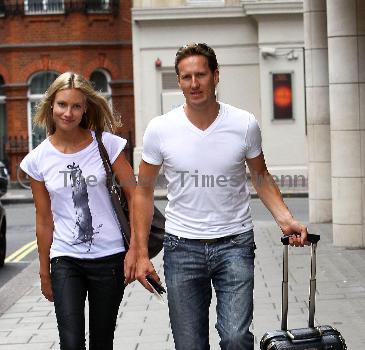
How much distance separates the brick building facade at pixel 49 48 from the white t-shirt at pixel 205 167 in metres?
27.7

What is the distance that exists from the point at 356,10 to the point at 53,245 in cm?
886

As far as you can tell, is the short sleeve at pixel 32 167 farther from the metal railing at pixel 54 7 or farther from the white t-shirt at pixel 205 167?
the metal railing at pixel 54 7

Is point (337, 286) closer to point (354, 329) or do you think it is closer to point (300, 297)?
point (300, 297)

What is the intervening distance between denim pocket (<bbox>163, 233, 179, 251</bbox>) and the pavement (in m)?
2.51

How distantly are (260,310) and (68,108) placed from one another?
4266mm

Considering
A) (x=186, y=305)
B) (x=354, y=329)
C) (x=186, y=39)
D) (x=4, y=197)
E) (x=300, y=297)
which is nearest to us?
(x=186, y=305)

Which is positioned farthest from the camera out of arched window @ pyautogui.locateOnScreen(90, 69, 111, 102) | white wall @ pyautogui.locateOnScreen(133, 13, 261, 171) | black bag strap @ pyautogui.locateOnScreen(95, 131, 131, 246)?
arched window @ pyautogui.locateOnScreen(90, 69, 111, 102)

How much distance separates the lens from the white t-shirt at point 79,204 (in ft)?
18.5

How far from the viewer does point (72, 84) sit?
5738 mm

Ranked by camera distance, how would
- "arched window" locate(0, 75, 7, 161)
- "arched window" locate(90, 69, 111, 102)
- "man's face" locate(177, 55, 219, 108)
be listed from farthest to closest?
"arched window" locate(90, 69, 111, 102) → "arched window" locate(0, 75, 7, 161) → "man's face" locate(177, 55, 219, 108)

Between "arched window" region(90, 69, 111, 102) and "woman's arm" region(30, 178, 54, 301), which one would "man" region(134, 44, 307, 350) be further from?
"arched window" region(90, 69, 111, 102)

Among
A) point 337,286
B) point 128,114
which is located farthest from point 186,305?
point 128,114

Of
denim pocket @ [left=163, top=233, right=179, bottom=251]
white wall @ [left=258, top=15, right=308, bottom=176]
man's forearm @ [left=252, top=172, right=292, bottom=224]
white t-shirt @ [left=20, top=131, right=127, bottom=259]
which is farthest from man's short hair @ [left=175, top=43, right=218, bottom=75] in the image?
white wall @ [left=258, top=15, right=308, bottom=176]

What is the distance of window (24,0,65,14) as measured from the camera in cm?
3328
